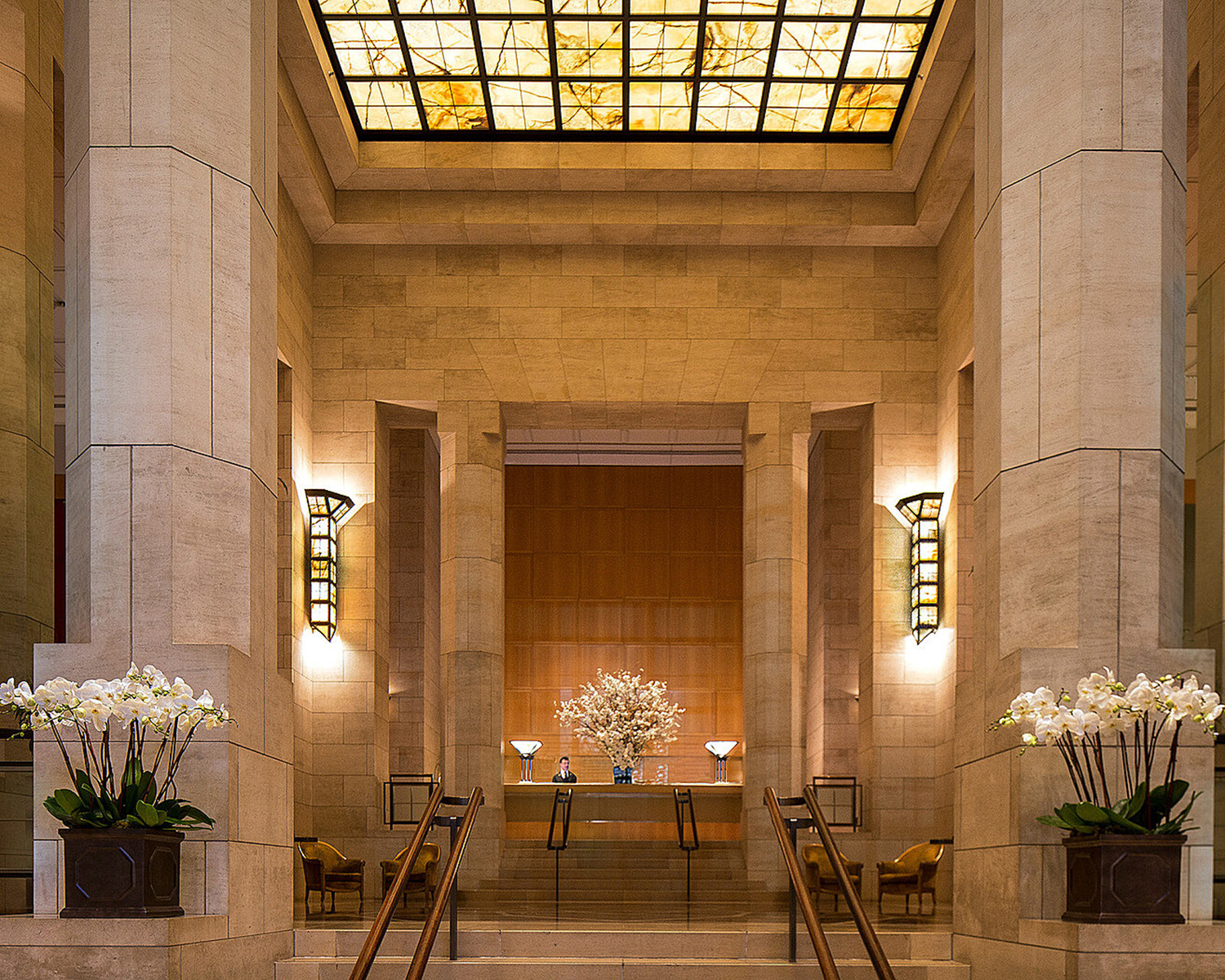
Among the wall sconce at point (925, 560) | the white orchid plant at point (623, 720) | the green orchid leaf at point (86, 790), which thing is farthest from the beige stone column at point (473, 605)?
the green orchid leaf at point (86, 790)

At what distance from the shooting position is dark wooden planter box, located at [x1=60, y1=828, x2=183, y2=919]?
5.32 m

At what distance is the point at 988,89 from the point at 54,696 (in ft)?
17.7

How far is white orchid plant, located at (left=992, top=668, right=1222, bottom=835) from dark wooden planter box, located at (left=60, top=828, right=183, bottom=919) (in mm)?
3520

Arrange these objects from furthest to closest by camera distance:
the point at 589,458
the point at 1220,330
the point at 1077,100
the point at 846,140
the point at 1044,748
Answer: the point at 589,458, the point at 846,140, the point at 1220,330, the point at 1077,100, the point at 1044,748

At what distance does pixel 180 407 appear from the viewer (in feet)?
21.1

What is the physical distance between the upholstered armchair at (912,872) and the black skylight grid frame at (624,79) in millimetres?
7107

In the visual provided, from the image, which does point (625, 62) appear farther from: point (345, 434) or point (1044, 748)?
point (1044, 748)

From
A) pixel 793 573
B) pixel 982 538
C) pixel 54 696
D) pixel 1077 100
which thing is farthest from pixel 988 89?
pixel 793 573

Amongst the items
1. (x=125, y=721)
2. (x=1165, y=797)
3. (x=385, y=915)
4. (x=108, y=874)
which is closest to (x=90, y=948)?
(x=108, y=874)

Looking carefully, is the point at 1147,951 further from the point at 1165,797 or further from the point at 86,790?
the point at 86,790

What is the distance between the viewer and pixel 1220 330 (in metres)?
8.36

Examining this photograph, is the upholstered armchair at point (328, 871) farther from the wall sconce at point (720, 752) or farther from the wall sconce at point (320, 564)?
the wall sconce at point (720, 752)

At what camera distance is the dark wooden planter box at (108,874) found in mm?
5320

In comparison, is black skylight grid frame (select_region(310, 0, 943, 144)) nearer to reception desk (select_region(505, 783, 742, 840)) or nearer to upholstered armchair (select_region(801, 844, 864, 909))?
reception desk (select_region(505, 783, 742, 840))
